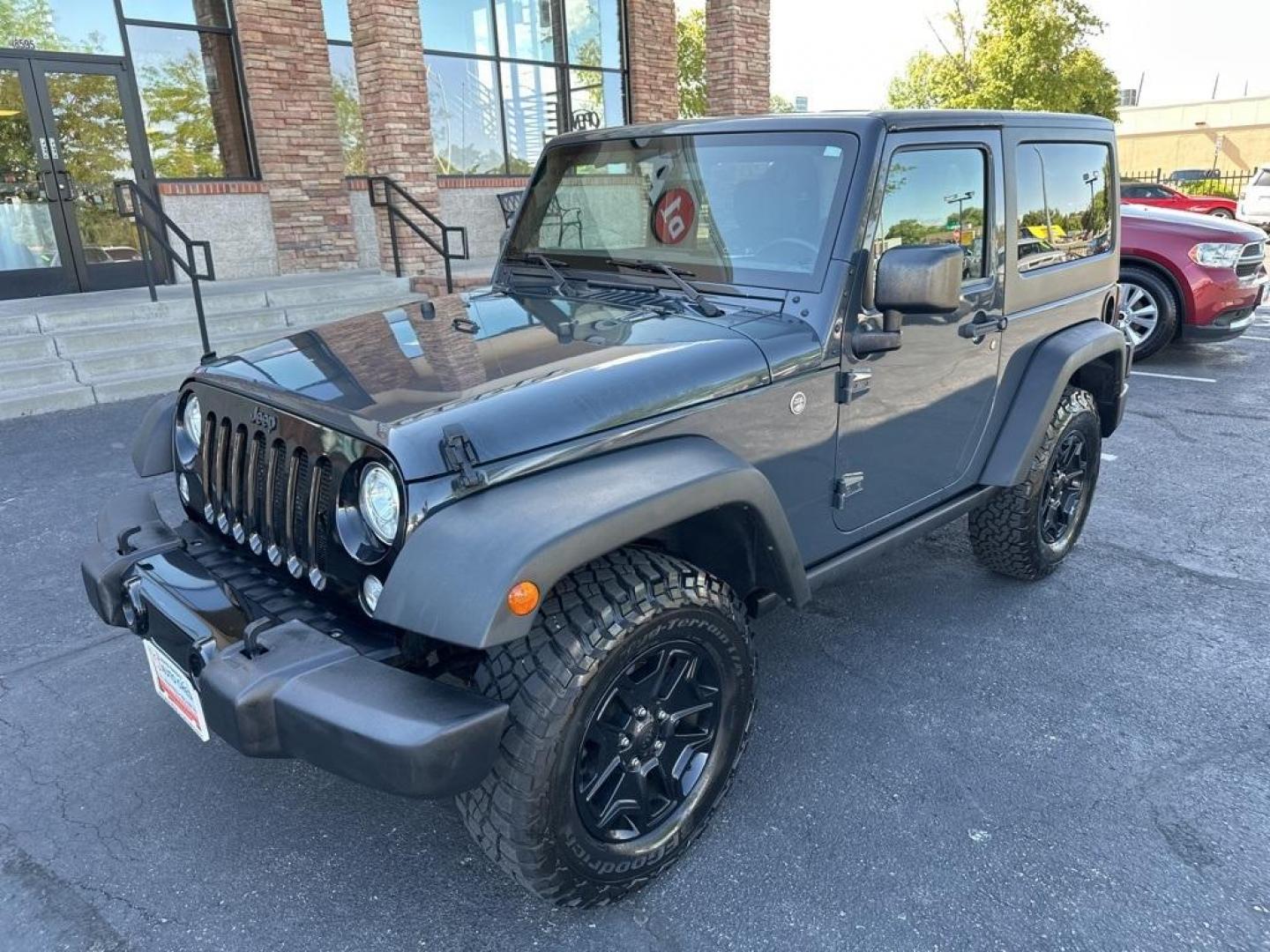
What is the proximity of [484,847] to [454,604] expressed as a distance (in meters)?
0.67

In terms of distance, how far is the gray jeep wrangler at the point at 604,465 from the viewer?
1.88 metres

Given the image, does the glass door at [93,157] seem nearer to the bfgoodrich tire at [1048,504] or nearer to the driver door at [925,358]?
the driver door at [925,358]

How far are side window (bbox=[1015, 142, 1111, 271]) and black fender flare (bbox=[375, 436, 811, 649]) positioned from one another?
1956 mm

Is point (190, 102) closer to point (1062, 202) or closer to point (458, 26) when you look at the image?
point (458, 26)

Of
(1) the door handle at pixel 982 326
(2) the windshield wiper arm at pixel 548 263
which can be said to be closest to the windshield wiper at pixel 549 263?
(2) the windshield wiper arm at pixel 548 263

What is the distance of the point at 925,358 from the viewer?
2.95 m

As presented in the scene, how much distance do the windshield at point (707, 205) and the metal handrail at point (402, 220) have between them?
19.9ft

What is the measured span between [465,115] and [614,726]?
37.3 ft

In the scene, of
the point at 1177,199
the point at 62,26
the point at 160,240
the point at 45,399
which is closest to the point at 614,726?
the point at 45,399

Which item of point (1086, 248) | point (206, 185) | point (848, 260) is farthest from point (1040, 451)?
point (206, 185)

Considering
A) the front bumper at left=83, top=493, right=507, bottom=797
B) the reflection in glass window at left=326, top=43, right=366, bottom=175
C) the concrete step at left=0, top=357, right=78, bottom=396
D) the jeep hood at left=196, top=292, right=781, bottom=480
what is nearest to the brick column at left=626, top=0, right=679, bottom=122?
the reflection in glass window at left=326, top=43, right=366, bottom=175

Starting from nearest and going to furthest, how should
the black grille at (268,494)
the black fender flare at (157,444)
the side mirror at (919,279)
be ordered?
the black grille at (268,494) → the side mirror at (919,279) → the black fender flare at (157,444)

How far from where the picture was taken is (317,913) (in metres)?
2.21

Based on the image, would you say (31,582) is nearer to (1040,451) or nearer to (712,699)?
(712,699)
